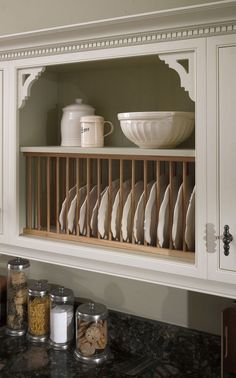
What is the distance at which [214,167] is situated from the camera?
1.12 meters

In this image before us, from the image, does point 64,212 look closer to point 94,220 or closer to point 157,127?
point 94,220

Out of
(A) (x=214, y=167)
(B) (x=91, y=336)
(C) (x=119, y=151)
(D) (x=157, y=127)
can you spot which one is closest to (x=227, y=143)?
(A) (x=214, y=167)

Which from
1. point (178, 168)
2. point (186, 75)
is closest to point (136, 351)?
point (178, 168)

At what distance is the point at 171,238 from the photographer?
1.25m

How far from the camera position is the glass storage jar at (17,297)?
1740 mm

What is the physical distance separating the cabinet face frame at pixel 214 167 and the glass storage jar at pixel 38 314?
0.80 m

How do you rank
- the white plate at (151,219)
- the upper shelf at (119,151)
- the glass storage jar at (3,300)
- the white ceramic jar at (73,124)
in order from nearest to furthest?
the upper shelf at (119,151) → the white plate at (151,219) → the white ceramic jar at (73,124) → the glass storage jar at (3,300)

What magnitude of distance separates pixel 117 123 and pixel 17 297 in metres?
0.81

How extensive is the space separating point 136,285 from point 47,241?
1.38 ft

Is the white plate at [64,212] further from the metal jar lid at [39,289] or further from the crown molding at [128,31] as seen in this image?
the crown molding at [128,31]

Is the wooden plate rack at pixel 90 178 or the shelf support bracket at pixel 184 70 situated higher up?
the shelf support bracket at pixel 184 70

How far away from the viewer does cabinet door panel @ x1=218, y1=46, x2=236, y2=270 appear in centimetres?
108

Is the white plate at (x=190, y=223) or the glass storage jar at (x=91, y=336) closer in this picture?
the white plate at (x=190, y=223)

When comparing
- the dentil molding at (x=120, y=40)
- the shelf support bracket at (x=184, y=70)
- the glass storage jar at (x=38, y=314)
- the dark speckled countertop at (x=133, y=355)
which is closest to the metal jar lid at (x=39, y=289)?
the glass storage jar at (x=38, y=314)
